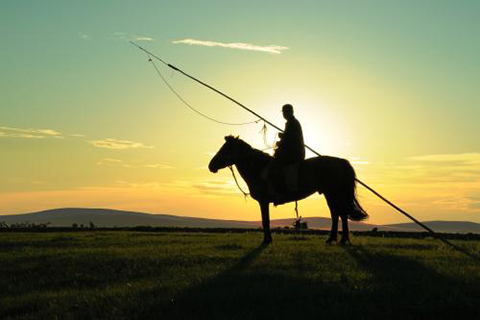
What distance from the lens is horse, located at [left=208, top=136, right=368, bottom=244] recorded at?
18.6 m

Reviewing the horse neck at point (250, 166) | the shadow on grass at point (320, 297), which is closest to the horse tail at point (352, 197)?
the horse neck at point (250, 166)

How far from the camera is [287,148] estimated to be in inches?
722

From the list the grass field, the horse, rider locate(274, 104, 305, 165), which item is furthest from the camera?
the horse

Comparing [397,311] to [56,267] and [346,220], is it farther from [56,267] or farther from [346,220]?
[346,220]

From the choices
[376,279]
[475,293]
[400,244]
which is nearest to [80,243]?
[400,244]

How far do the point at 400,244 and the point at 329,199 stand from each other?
3016mm

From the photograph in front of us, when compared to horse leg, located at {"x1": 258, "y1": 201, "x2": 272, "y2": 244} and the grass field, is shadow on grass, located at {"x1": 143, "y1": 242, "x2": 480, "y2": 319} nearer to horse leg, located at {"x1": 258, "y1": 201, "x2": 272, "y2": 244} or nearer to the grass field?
the grass field

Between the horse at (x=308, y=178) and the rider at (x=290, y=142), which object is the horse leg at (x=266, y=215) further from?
the rider at (x=290, y=142)

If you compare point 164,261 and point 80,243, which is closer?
point 164,261

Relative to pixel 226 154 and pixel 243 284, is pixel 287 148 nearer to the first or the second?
pixel 226 154

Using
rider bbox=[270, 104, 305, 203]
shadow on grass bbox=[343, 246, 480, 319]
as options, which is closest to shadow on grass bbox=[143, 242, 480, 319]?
shadow on grass bbox=[343, 246, 480, 319]

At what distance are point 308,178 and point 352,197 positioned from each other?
1444 mm

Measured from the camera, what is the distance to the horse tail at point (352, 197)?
18641mm

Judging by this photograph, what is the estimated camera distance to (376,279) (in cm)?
1163
